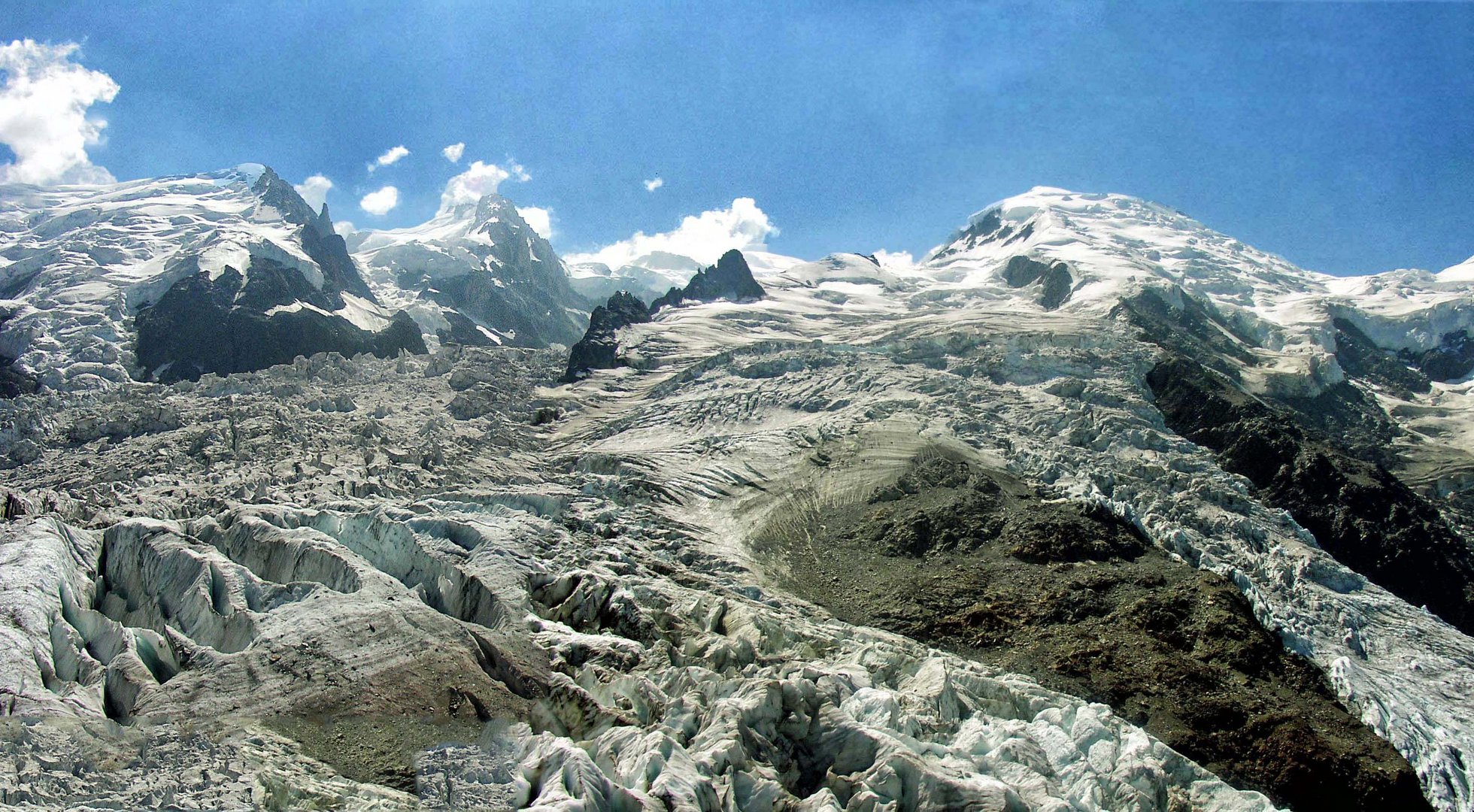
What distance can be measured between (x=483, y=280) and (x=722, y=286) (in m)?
55.4

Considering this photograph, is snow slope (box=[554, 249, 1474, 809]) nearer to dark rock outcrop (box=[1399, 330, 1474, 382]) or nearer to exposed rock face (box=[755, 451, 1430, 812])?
exposed rock face (box=[755, 451, 1430, 812])

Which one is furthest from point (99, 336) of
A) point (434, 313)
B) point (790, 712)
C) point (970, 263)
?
point (970, 263)

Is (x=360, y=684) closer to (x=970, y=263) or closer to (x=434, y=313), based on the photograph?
(x=434, y=313)

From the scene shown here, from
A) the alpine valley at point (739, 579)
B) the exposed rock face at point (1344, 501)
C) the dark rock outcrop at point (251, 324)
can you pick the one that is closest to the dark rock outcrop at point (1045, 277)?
the alpine valley at point (739, 579)

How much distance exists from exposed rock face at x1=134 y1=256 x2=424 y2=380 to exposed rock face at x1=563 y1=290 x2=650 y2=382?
1278 inches

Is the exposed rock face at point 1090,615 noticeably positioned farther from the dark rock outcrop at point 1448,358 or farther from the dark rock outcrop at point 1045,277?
the dark rock outcrop at point 1448,358

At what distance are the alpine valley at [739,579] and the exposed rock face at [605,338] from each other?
0.96 metres

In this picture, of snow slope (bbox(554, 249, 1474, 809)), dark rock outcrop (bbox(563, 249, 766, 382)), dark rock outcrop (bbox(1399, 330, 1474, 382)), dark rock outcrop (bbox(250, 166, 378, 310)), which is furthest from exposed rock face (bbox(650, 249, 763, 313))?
dark rock outcrop (bbox(1399, 330, 1474, 382))

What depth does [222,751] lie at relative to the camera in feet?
51.8

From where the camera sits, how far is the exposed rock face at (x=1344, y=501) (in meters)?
41.2

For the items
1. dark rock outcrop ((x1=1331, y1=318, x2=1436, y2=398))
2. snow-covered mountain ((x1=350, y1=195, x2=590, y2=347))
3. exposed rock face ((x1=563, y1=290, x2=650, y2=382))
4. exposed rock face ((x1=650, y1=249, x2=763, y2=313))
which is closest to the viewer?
exposed rock face ((x1=563, y1=290, x2=650, y2=382))

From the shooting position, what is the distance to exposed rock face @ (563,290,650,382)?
75875mm

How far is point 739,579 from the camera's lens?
3159cm

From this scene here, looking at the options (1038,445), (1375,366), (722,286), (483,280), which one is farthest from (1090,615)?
(483,280)
